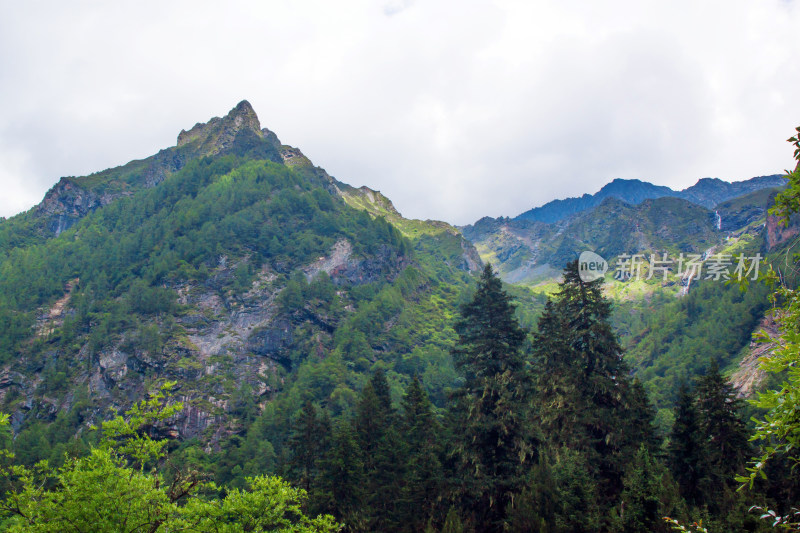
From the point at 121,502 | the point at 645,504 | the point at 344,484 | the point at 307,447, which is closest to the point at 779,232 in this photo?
the point at 645,504

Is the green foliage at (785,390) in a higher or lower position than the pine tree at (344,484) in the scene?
higher

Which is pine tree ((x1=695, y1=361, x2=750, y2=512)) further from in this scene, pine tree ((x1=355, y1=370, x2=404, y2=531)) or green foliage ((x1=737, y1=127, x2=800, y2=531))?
green foliage ((x1=737, y1=127, x2=800, y2=531))

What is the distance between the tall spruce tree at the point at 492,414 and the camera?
2842cm

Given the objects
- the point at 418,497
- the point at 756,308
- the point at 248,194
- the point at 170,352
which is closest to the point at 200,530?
the point at 418,497

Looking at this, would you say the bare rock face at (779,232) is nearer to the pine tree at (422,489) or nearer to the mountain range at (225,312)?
the mountain range at (225,312)

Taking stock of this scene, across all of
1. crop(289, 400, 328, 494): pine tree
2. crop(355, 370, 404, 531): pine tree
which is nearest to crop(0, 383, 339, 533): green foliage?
crop(355, 370, 404, 531): pine tree

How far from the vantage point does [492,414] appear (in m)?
30.2

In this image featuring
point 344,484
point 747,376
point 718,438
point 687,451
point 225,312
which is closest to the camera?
point 718,438

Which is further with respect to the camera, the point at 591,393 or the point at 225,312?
the point at 225,312

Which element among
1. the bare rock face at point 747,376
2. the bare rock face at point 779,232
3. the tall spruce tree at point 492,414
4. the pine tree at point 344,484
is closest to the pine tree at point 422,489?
the tall spruce tree at point 492,414

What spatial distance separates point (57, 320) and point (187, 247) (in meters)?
40.5

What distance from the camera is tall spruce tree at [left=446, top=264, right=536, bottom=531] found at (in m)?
28.4

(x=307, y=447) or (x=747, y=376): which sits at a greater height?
(x=307, y=447)

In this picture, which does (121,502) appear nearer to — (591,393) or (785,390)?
(785,390)
